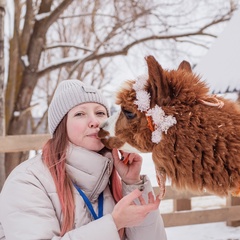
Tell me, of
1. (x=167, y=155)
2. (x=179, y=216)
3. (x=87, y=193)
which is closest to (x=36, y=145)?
(x=179, y=216)

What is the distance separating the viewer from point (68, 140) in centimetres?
189

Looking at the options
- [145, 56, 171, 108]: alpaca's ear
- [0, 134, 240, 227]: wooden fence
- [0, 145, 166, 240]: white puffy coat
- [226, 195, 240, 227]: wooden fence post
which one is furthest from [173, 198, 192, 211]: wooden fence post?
[145, 56, 171, 108]: alpaca's ear

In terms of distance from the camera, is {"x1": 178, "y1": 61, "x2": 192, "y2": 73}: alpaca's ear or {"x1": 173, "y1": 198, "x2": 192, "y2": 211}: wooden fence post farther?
{"x1": 173, "y1": 198, "x2": 192, "y2": 211}: wooden fence post

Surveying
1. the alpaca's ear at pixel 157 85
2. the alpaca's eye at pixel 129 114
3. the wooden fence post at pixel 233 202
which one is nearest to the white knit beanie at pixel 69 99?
the alpaca's eye at pixel 129 114

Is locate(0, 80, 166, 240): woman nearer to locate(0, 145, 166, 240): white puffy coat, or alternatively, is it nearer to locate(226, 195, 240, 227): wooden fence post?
locate(0, 145, 166, 240): white puffy coat

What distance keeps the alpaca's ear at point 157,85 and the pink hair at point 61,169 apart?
19.3 inches

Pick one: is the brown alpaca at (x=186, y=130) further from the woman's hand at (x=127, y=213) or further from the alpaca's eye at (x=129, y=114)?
the woman's hand at (x=127, y=213)

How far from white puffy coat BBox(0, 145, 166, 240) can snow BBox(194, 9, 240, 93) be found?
258 centimetres

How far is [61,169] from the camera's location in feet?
5.77

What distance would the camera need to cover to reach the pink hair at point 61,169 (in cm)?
167

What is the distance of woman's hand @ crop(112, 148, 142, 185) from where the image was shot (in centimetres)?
191

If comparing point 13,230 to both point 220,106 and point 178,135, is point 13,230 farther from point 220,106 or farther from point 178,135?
point 220,106

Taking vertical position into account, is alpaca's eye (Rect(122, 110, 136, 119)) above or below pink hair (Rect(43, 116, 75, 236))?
above

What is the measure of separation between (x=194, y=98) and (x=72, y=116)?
0.61 meters
